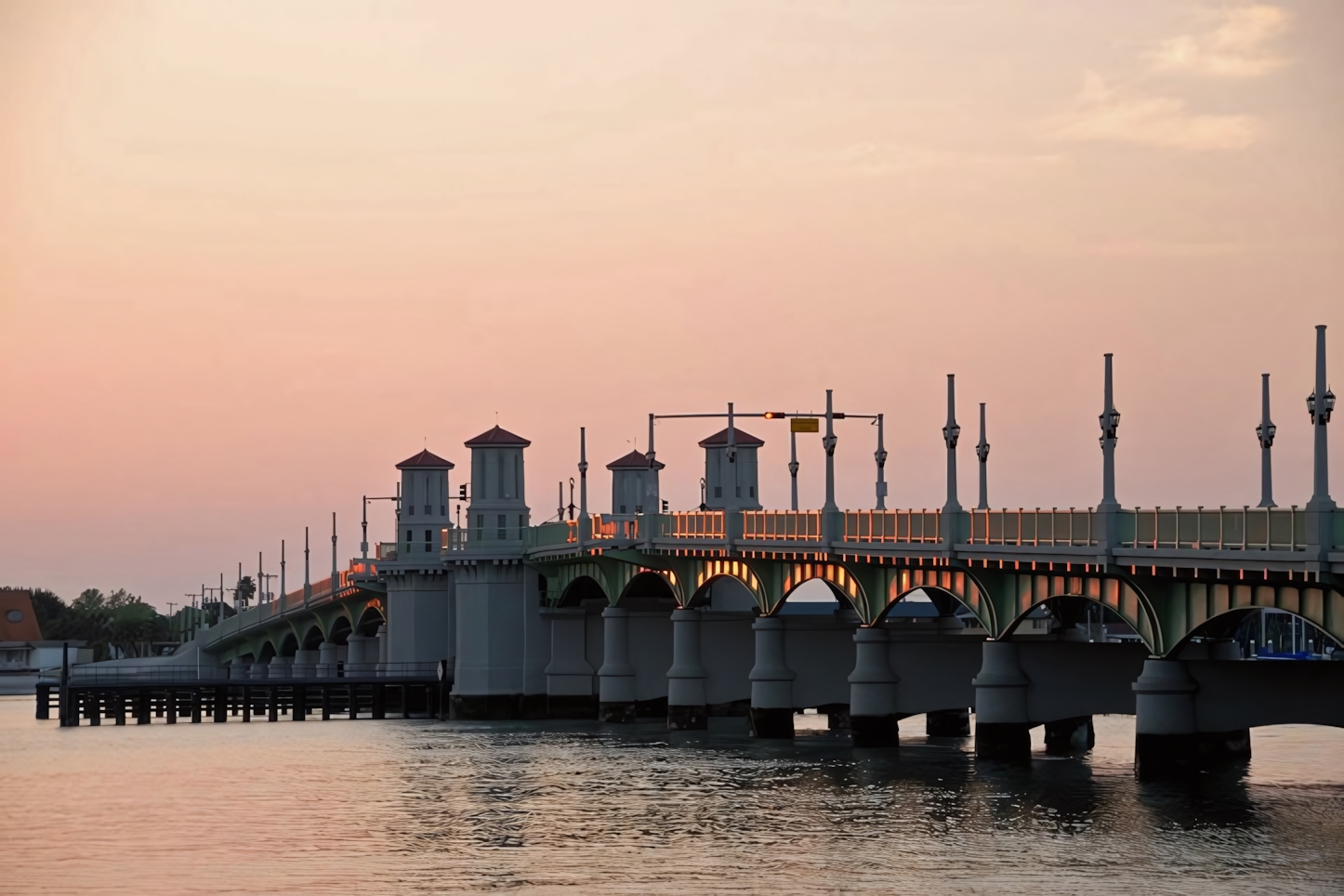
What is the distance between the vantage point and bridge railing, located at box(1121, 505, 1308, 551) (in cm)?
5775

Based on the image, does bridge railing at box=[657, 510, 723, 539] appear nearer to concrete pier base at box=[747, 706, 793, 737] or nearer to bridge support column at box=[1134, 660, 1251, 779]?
concrete pier base at box=[747, 706, 793, 737]

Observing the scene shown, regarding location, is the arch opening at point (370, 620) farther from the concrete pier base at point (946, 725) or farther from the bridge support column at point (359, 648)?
the concrete pier base at point (946, 725)

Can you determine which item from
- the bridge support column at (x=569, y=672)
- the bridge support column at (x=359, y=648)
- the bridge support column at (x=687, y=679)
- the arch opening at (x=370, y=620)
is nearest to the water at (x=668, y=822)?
the bridge support column at (x=687, y=679)

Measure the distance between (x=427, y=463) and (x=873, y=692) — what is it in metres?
59.7

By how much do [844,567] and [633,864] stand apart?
120 feet

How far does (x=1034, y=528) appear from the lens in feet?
238

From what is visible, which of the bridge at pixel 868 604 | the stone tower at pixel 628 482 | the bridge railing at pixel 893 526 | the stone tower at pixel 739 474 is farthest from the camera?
the stone tower at pixel 628 482

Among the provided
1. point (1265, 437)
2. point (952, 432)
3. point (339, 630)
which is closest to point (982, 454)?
point (952, 432)

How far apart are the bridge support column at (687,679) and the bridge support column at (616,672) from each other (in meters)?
9.60

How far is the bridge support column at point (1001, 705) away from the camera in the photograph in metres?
79.9

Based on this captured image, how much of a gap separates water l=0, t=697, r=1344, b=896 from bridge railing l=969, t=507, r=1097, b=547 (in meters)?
7.67

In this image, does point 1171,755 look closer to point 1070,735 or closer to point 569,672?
point 1070,735

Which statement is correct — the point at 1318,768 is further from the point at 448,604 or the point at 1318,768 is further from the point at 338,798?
the point at 448,604

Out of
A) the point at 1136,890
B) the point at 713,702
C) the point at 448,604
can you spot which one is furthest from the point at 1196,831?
the point at 448,604
